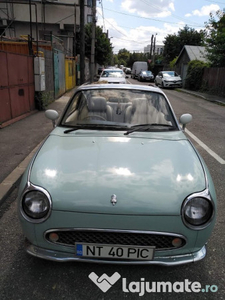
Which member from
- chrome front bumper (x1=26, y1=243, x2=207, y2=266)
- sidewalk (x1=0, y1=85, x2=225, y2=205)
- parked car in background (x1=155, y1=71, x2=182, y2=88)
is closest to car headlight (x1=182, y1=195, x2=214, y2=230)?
chrome front bumper (x1=26, y1=243, x2=207, y2=266)

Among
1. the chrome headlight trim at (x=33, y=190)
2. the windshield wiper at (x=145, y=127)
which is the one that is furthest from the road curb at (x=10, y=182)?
the windshield wiper at (x=145, y=127)

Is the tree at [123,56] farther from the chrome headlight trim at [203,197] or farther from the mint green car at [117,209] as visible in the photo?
the chrome headlight trim at [203,197]

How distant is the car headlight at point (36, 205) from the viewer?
2020mm

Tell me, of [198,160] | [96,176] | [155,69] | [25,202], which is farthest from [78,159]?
[155,69]

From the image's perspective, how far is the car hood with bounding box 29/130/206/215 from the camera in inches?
78.4

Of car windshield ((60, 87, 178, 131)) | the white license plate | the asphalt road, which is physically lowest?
the asphalt road

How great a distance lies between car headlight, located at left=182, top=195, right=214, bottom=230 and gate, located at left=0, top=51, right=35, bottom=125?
6.54 meters

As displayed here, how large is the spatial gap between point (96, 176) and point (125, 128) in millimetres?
1109

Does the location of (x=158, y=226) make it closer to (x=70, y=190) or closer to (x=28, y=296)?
(x=70, y=190)

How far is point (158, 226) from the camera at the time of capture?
1976 millimetres

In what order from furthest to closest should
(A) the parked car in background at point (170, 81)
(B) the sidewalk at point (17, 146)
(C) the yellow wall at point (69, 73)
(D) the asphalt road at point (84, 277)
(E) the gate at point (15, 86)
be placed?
(A) the parked car in background at point (170, 81) < (C) the yellow wall at point (69, 73) < (E) the gate at point (15, 86) < (B) the sidewalk at point (17, 146) < (D) the asphalt road at point (84, 277)

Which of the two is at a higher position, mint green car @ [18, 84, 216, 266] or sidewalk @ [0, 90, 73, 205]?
mint green car @ [18, 84, 216, 266]

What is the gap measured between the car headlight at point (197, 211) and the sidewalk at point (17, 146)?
2.54 metres

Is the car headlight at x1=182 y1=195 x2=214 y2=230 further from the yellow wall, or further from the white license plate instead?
the yellow wall
